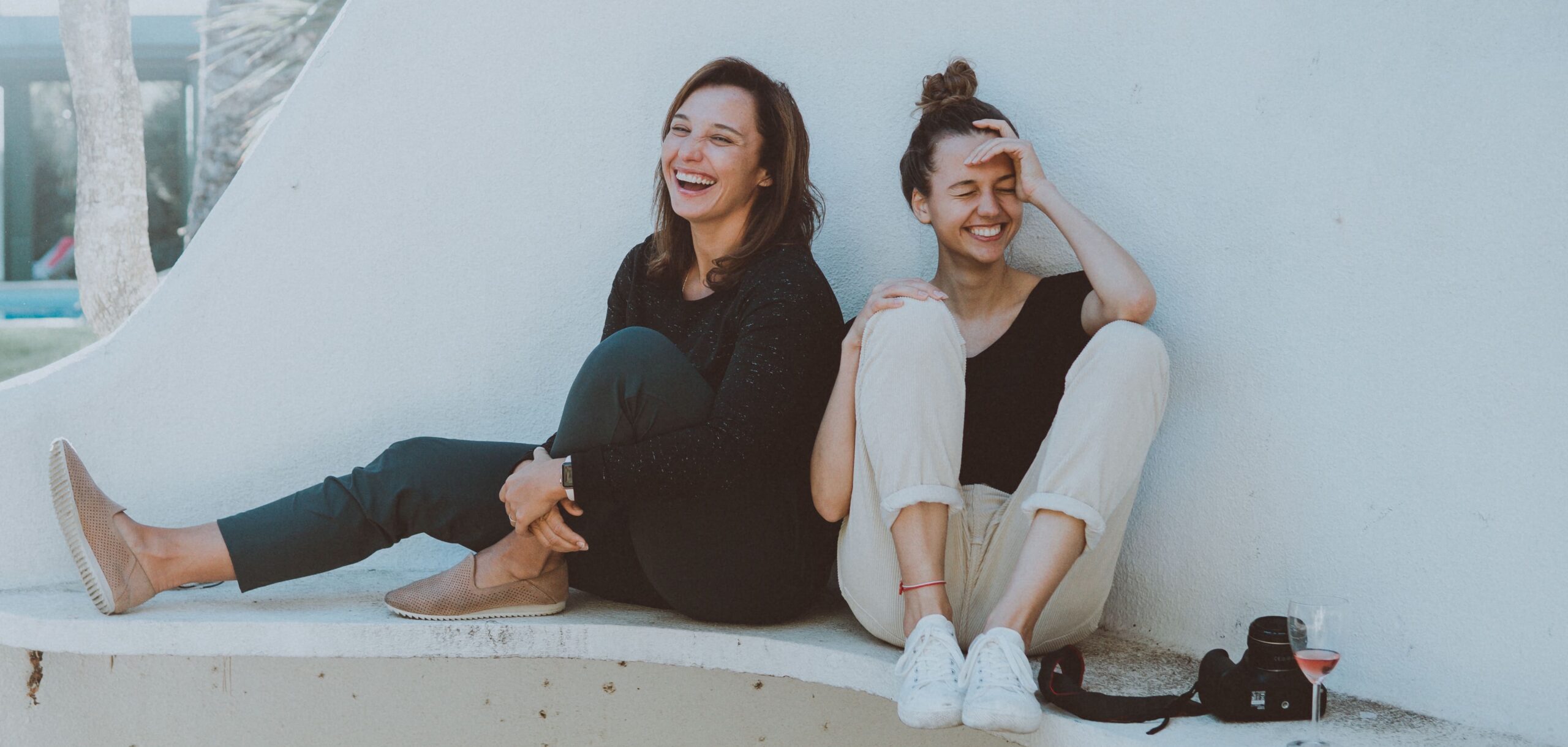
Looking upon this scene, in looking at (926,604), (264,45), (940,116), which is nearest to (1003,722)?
(926,604)

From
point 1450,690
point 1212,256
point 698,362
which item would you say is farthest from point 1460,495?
point 698,362

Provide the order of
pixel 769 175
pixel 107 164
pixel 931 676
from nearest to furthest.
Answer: pixel 931 676 < pixel 769 175 < pixel 107 164

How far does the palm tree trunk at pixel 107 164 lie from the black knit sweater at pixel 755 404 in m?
8.43

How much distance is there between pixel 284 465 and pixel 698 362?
1.19m

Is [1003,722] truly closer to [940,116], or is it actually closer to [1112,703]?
[1112,703]

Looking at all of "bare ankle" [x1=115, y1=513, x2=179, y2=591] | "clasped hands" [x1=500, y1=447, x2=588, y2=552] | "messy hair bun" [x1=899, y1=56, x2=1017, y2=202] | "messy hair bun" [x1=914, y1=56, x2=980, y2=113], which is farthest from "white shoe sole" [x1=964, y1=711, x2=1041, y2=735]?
"bare ankle" [x1=115, y1=513, x2=179, y2=591]

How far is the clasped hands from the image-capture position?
2232mm

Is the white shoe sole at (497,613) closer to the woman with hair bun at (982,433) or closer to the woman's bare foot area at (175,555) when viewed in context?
the woman's bare foot area at (175,555)

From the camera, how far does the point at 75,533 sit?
2.38 m

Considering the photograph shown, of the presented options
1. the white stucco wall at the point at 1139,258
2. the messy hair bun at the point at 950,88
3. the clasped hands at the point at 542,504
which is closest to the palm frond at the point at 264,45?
the white stucco wall at the point at 1139,258

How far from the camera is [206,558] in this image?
2420mm

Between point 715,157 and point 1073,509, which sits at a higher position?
point 715,157

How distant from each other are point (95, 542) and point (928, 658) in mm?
1712

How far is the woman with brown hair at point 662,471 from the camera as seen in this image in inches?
85.6
